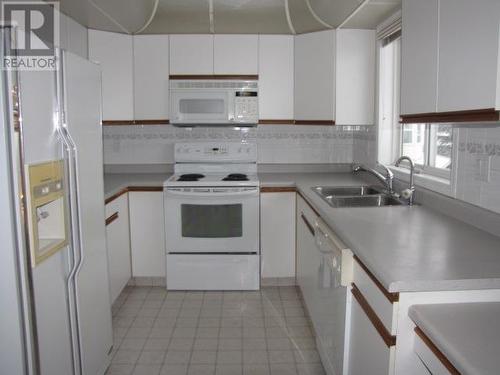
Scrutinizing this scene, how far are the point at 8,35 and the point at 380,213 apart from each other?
5.80 ft

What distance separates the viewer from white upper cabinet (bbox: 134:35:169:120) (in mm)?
3600

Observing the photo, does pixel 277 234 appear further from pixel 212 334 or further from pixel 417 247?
pixel 417 247

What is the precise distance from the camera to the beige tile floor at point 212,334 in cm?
250

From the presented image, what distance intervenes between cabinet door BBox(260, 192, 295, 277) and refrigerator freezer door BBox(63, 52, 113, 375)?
58.2 inches

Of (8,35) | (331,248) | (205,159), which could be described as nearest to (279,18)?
(205,159)

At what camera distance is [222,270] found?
351 cm

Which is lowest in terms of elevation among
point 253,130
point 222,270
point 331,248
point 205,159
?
point 222,270

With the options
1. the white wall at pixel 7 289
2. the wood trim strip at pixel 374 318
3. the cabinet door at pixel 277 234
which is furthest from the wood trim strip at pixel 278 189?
the white wall at pixel 7 289

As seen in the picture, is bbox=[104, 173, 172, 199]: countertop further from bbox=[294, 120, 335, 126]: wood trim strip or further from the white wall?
the white wall

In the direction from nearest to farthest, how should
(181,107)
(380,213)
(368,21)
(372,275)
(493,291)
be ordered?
(493,291) → (372,275) → (380,213) → (368,21) → (181,107)

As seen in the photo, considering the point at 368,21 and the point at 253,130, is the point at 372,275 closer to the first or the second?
the point at 368,21

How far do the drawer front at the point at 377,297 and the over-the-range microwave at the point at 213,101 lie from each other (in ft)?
6.90

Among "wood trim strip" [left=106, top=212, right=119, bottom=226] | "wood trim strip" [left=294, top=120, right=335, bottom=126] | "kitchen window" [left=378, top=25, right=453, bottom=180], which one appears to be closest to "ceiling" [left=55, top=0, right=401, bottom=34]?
"kitchen window" [left=378, top=25, right=453, bottom=180]

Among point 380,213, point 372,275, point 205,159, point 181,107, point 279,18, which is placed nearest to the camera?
point 372,275
